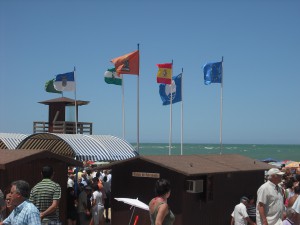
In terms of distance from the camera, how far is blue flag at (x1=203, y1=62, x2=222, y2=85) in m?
25.0

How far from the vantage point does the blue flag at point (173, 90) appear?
79.9 feet

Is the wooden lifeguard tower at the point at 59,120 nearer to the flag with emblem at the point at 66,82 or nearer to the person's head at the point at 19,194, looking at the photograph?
the flag with emblem at the point at 66,82

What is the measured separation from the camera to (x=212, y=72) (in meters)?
25.1

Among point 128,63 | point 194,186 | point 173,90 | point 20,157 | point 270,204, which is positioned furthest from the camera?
point 173,90

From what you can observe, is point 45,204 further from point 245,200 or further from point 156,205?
point 245,200

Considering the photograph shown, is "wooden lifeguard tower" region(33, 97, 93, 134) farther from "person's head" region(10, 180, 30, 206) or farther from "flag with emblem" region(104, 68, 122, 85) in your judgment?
"person's head" region(10, 180, 30, 206)

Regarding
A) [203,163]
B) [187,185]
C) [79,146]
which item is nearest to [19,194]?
[187,185]

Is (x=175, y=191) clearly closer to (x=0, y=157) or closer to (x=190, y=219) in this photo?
(x=190, y=219)

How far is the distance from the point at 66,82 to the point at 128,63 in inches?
202

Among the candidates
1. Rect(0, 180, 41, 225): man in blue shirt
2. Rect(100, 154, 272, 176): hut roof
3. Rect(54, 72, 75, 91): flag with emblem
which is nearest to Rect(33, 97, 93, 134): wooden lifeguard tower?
Rect(54, 72, 75, 91): flag with emblem

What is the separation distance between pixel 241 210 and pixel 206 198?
1777 mm

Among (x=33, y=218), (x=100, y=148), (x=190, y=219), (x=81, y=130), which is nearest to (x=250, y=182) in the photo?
(x=190, y=219)

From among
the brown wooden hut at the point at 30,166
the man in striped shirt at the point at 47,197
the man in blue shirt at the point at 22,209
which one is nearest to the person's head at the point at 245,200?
the brown wooden hut at the point at 30,166

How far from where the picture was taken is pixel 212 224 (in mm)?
13430
